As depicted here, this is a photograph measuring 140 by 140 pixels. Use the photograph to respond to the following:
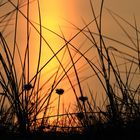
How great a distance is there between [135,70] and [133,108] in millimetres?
467

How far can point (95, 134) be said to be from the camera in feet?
4.40

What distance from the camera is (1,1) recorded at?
6.37 feet

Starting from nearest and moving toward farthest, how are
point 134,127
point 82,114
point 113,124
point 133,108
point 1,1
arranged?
point 134,127
point 113,124
point 133,108
point 82,114
point 1,1

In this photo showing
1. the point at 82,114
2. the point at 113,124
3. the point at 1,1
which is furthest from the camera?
the point at 1,1

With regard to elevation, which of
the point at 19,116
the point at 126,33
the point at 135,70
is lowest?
the point at 19,116

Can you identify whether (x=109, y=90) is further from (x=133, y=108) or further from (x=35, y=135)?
(x=35, y=135)

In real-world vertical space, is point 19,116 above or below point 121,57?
below

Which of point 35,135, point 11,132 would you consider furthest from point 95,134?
point 11,132

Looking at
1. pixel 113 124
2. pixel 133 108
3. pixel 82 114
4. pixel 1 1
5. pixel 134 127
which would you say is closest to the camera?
pixel 134 127

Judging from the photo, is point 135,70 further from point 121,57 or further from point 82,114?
point 82,114

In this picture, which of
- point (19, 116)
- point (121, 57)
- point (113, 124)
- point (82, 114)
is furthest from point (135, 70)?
point (19, 116)

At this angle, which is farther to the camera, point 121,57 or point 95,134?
point 121,57

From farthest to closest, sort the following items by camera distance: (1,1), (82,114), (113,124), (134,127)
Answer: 1. (1,1)
2. (82,114)
3. (113,124)
4. (134,127)

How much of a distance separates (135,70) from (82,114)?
452mm
